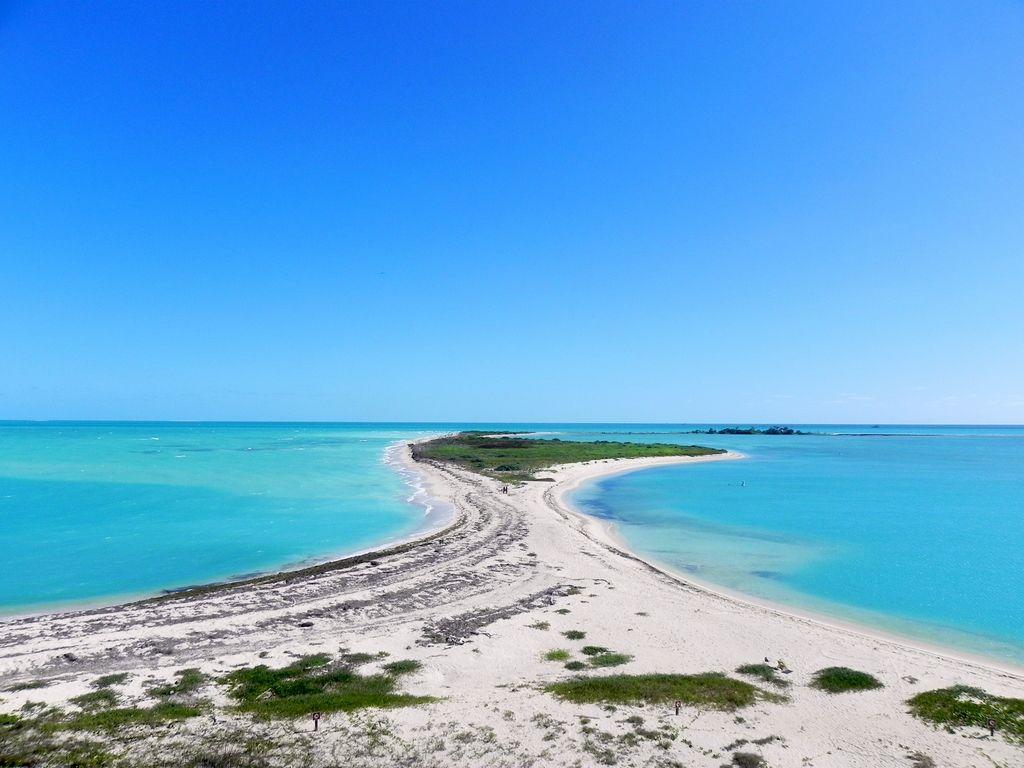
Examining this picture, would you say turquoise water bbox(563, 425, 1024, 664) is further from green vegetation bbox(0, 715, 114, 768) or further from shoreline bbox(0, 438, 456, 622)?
green vegetation bbox(0, 715, 114, 768)

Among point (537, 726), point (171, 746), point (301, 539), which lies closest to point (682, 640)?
point (537, 726)

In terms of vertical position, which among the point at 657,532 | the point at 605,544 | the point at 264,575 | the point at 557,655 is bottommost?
the point at 657,532

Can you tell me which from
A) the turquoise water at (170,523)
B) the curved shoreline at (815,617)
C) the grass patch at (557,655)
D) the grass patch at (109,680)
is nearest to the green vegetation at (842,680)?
the curved shoreline at (815,617)

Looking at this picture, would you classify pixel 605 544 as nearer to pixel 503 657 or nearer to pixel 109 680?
pixel 503 657

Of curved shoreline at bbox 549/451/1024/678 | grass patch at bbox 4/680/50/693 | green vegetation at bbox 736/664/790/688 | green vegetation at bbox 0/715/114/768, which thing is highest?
green vegetation at bbox 0/715/114/768

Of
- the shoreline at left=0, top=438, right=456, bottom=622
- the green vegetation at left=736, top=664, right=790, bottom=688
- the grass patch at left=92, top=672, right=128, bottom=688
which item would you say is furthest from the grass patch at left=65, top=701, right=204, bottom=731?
the green vegetation at left=736, top=664, right=790, bottom=688

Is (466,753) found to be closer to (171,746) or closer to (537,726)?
(537,726)

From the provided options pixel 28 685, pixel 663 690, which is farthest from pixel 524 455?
pixel 28 685
